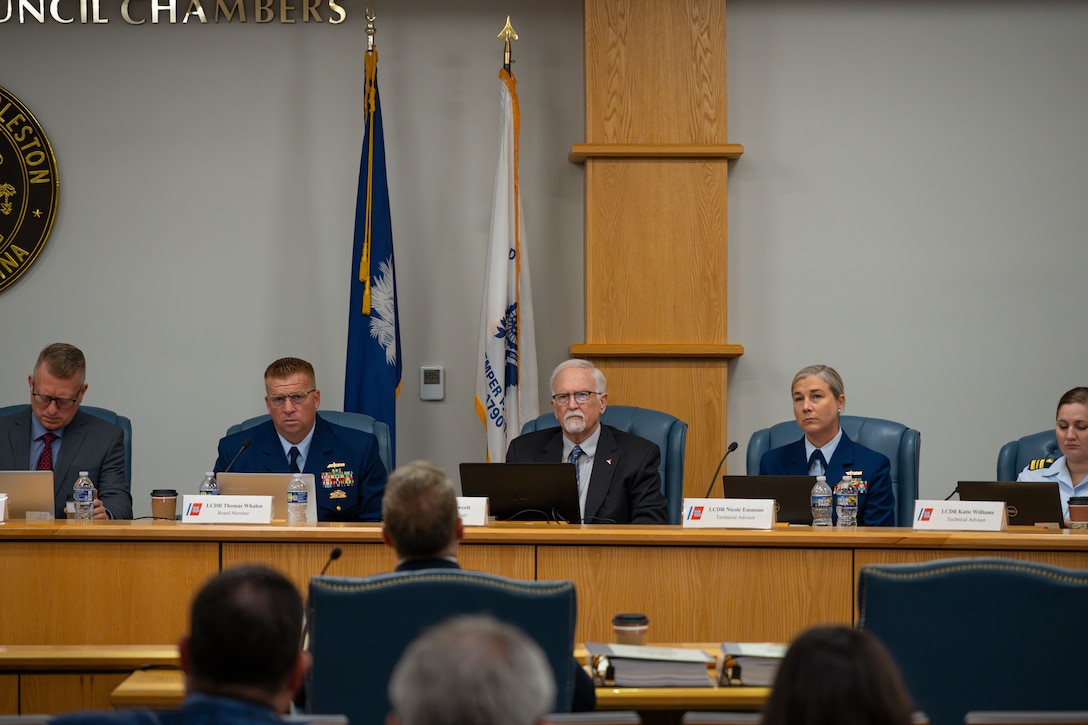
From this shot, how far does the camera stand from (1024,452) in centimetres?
444

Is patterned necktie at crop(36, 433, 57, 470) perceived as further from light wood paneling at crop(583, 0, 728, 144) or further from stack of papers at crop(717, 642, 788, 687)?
stack of papers at crop(717, 642, 788, 687)

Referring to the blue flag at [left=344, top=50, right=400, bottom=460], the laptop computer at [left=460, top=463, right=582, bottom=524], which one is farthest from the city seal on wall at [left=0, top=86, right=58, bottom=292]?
the laptop computer at [left=460, top=463, right=582, bottom=524]

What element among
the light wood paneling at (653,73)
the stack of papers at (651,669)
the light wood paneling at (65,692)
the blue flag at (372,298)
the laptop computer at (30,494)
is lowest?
the light wood paneling at (65,692)

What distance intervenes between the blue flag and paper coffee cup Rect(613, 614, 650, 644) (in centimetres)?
268

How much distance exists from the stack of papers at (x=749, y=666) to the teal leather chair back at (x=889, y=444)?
76.0 inches

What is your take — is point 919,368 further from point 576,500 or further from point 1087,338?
point 576,500

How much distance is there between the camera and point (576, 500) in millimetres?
3717

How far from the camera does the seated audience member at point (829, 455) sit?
4.17 metres

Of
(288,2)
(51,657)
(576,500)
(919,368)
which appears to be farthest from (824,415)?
(288,2)

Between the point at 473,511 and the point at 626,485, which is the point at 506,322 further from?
the point at 473,511

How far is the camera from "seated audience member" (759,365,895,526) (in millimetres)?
4166

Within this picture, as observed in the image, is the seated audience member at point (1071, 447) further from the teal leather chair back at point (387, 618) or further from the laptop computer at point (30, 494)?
the laptop computer at point (30, 494)

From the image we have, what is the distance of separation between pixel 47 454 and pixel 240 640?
309 centimetres

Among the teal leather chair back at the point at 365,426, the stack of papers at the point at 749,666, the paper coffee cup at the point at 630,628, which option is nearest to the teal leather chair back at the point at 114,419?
the teal leather chair back at the point at 365,426
